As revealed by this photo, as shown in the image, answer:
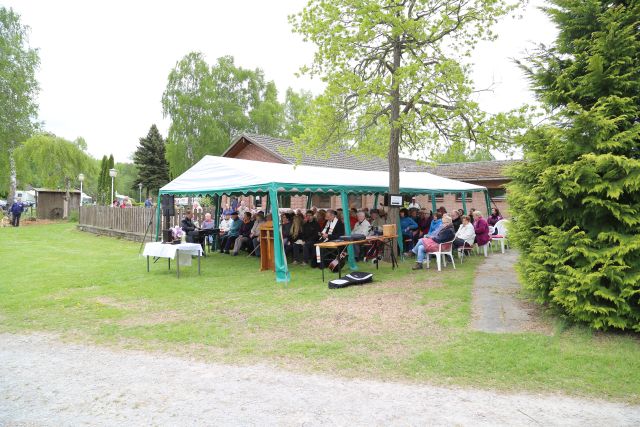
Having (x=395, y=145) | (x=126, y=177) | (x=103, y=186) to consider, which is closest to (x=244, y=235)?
(x=395, y=145)

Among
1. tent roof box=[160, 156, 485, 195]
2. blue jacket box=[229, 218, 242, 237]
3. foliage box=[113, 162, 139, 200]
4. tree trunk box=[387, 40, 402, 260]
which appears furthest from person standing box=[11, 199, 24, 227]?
foliage box=[113, 162, 139, 200]

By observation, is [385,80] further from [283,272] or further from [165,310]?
[165,310]

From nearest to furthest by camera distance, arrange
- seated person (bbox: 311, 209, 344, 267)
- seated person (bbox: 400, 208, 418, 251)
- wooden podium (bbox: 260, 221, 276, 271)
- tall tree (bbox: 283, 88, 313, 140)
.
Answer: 1. wooden podium (bbox: 260, 221, 276, 271)
2. seated person (bbox: 311, 209, 344, 267)
3. seated person (bbox: 400, 208, 418, 251)
4. tall tree (bbox: 283, 88, 313, 140)

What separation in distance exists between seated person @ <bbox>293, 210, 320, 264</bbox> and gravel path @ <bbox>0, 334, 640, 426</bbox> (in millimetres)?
6706

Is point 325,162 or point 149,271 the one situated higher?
point 325,162

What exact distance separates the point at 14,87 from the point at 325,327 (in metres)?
31.5

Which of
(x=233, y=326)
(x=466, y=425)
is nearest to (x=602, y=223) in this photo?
(x=466, y=425)

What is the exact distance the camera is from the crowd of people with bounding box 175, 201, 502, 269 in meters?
10.5

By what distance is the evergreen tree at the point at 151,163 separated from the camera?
175 feet

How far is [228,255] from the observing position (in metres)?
13.7

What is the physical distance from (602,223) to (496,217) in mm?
10676

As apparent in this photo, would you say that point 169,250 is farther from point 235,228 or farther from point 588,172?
point 588,172

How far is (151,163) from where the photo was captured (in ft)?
178

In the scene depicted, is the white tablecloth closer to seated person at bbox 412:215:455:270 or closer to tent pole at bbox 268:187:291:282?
tent pole at bbox 268:187:291:282
